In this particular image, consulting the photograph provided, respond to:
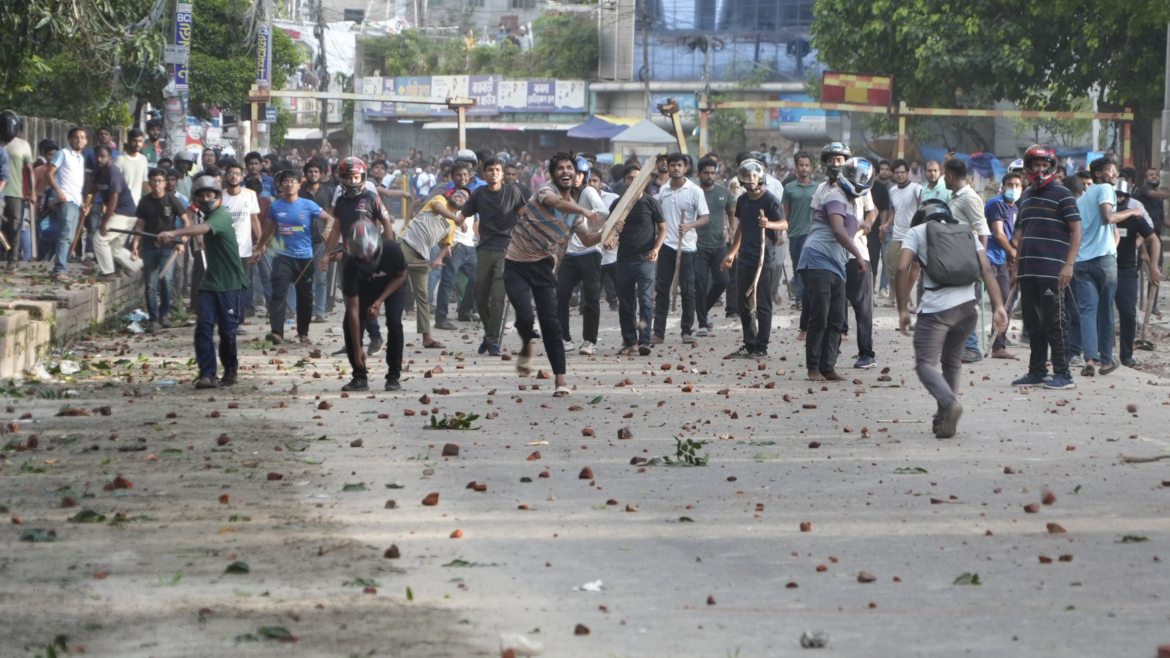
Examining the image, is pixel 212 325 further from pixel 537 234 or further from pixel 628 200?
pixel 628 200

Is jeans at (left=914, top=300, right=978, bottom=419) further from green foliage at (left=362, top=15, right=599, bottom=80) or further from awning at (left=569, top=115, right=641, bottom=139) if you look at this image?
green foliage at (left=362, top=15, right=599, bottom=80)

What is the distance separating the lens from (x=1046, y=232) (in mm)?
11273

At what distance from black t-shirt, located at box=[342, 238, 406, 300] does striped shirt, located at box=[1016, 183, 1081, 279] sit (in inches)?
195

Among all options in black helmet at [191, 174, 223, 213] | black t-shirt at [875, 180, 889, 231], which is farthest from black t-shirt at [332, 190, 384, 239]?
black t-shirt at [875, 180, 889, 231]

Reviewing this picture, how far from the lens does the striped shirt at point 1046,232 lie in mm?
11205

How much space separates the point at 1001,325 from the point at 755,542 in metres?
3.89

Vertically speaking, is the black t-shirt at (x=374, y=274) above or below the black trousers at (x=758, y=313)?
above

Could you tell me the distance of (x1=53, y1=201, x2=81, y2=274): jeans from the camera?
53.4 feet

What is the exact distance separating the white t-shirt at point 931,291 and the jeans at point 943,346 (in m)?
0.03

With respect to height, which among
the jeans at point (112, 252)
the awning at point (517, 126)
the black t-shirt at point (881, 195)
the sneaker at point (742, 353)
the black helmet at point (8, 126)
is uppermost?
the awning at point (517, 126)

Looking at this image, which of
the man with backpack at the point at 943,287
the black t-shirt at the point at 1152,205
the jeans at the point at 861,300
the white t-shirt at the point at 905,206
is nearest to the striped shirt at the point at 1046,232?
the jeans at the point at 861,300

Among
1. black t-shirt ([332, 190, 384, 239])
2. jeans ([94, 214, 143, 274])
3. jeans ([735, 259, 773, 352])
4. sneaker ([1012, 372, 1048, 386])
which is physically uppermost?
black t-shirt ([332, 190, 384, 239])

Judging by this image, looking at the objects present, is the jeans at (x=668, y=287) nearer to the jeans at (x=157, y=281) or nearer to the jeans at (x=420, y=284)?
A: the jeans at (x=420, y=284)

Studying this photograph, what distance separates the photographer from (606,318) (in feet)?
59.7
